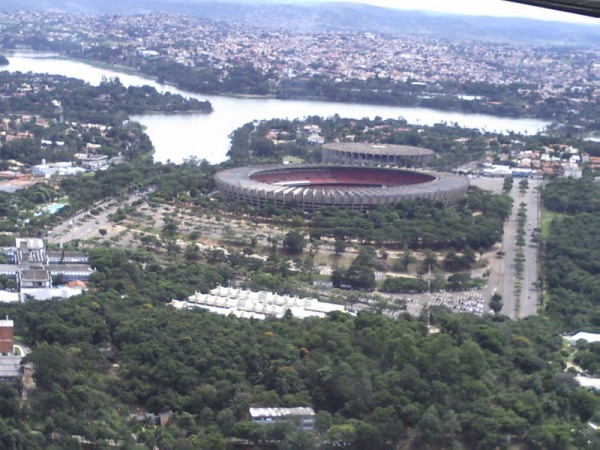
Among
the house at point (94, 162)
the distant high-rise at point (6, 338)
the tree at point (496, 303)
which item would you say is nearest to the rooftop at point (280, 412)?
the distant high-rise at point (6, 338)

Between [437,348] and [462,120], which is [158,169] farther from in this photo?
[462,120]

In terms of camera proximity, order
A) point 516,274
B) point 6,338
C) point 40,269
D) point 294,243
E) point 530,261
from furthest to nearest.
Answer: point 530,261
point 294,243
point 516,274
point 40,269
point 6,338

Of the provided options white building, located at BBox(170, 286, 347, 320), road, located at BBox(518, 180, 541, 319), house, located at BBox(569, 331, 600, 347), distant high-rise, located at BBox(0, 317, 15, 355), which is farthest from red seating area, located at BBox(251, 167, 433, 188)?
distant high-rise, located at BBox(0, 317, 15, 355)

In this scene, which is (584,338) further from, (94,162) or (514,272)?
(94,162)

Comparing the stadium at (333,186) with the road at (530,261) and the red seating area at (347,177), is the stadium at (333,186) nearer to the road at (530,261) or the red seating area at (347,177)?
the red seating area at (347,177)

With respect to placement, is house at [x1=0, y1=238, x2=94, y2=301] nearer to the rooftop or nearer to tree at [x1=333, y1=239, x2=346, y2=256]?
tree at [x1=333, y1=239, x2=346, y2=256]

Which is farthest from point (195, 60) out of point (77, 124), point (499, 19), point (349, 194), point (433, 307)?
point (499, 19)

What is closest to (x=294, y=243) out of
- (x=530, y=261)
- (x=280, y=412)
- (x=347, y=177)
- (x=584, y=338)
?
(x=530, y=261)
